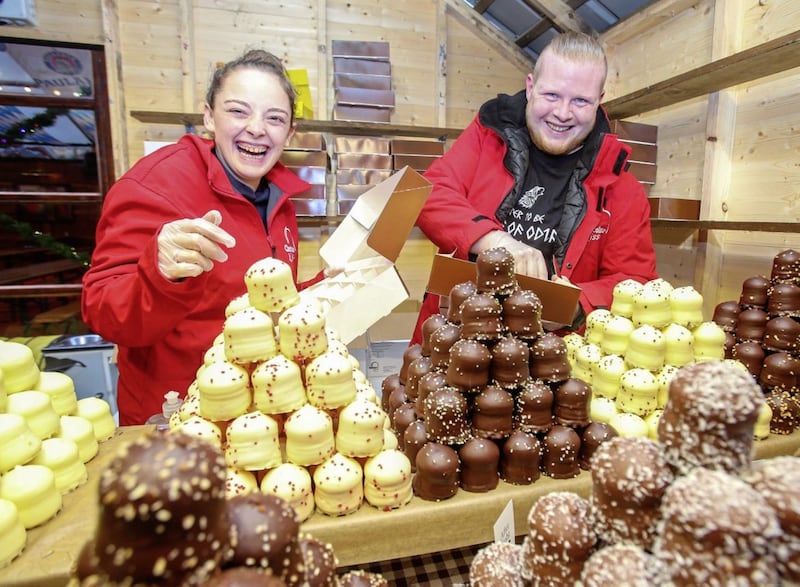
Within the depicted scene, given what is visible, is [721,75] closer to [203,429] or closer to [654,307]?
[654,307]

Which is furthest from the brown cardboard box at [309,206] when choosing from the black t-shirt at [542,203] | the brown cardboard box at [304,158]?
the black t-shirt at [542,203]

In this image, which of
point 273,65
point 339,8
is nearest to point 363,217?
point 273,65

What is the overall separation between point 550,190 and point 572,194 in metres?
0.10

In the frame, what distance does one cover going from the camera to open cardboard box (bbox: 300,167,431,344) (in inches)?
55.6

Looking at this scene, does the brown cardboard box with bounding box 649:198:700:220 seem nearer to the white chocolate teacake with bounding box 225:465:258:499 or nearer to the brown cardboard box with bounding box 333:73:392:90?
the brown cardboard box with bounding box 333:73:392:90

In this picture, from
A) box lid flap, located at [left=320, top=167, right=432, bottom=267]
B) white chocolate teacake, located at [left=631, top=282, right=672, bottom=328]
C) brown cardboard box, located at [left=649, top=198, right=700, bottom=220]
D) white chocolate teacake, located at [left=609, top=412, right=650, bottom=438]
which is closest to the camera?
white chocolate teacake, located at [left=609, top=412, right=650, bottom=438]

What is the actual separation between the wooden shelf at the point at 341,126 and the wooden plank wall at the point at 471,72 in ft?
0.99

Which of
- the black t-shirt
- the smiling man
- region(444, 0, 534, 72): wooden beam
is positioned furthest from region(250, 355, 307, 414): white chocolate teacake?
region(444, 0, 534, 72): wooden beam

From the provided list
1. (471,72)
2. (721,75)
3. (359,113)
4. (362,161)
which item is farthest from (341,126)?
(721,75)

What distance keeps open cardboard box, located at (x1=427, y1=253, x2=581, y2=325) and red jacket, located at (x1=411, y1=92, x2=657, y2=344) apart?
0.52 metres

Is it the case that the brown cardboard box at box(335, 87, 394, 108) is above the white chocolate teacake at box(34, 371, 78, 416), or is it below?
above

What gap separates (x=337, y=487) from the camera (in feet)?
3.05

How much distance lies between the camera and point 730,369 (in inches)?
21.1

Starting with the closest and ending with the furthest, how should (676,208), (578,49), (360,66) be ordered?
1. (578,49)
2. (676,208)
3. (360,66)
